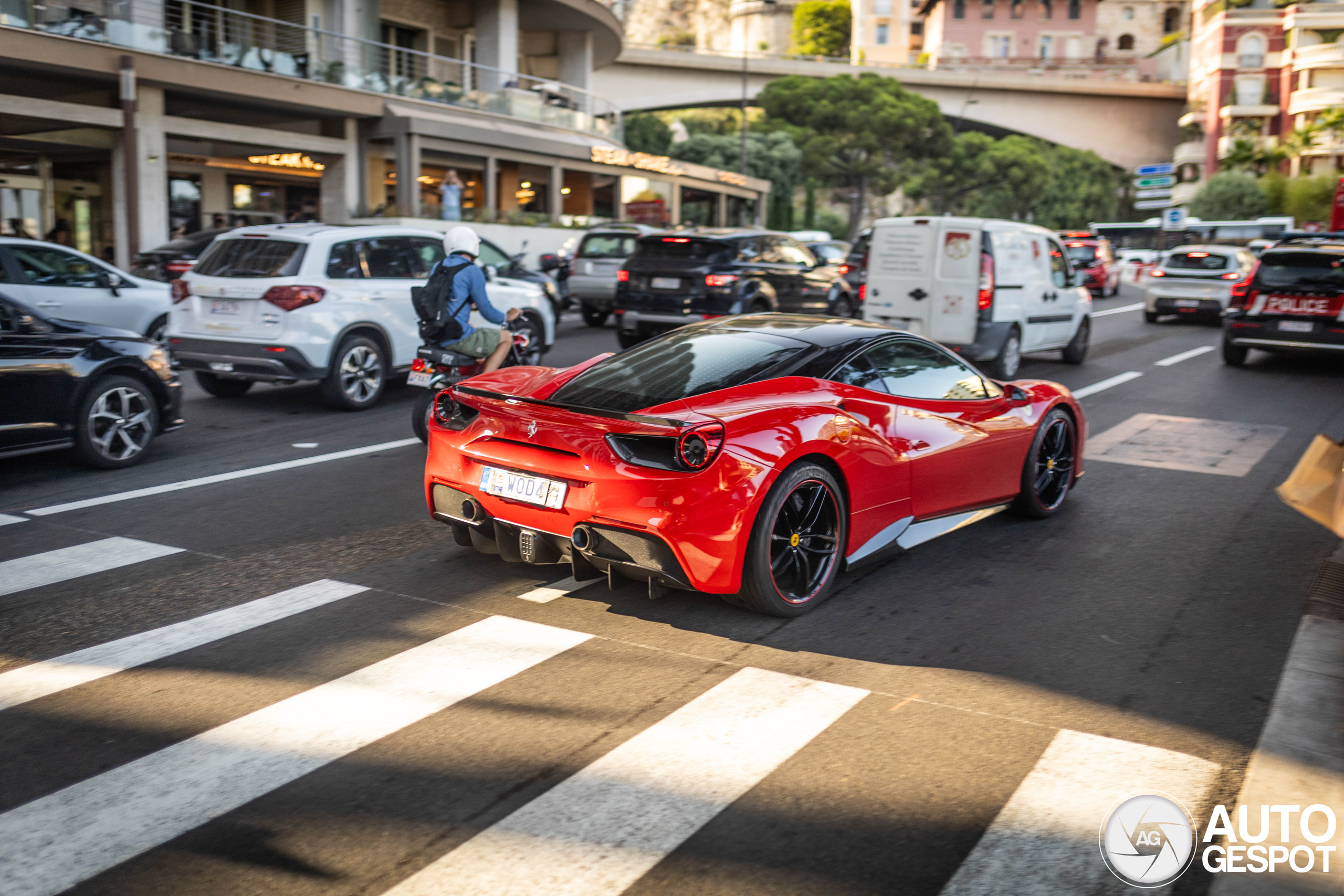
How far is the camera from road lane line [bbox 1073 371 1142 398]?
44.2ft

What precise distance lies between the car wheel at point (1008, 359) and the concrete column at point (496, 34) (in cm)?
2742

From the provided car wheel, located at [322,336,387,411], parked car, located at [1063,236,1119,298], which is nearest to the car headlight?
car wheel, located at [322,336,387,411]

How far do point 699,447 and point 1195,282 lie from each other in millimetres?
21744

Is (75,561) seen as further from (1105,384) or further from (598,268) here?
(598,268)

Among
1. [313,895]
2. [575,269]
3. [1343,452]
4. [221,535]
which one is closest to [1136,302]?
[575,269]

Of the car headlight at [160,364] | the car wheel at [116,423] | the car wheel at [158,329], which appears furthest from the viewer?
the car wheel at [158,329]

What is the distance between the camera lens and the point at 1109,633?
17.2 feet

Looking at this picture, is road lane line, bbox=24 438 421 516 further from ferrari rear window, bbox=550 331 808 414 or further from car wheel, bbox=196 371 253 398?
ferrari rear window, bbox=550 331 808 414

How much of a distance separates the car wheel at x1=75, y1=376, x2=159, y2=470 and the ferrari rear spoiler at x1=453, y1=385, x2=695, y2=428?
378 cm

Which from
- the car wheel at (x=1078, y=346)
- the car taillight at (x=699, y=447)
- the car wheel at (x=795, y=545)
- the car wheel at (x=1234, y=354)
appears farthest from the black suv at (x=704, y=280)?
the car taillight at (x=699, y=447)

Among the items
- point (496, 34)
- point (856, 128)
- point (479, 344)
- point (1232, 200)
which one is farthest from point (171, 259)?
point (1232, 200)

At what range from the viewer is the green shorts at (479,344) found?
29.2 feet

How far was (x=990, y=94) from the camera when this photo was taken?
88875 mm

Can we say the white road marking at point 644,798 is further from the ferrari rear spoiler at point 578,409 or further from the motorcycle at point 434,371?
the motorcycle at point 434,371
